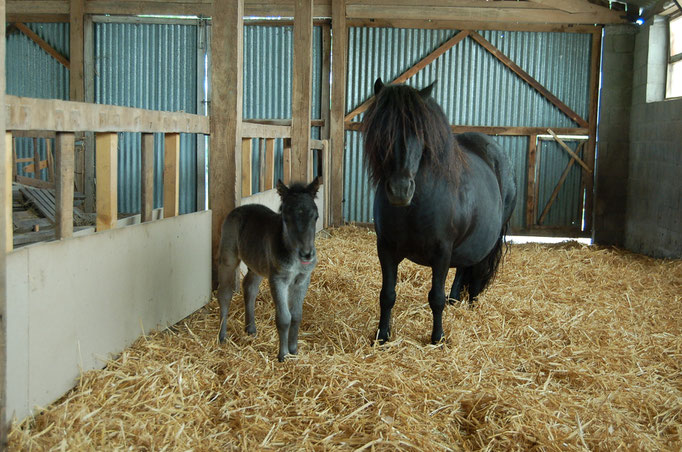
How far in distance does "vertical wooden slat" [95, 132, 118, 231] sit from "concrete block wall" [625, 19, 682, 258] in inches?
292

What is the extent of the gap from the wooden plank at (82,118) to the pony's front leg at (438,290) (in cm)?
202

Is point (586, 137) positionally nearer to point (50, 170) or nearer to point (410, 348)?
point (410, 348)

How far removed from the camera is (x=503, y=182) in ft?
18.8

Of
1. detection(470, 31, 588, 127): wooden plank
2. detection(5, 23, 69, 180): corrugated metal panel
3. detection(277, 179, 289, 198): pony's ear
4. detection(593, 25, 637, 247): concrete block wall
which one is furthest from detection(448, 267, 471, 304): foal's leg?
detection(5, 23, 69, 180): corrugated metal panel

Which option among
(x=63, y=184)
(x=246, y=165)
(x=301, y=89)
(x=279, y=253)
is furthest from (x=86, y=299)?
(x=301, y=89)

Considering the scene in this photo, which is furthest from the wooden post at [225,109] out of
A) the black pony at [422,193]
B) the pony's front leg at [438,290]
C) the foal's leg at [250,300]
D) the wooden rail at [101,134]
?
the pony's front leg at [438,290]

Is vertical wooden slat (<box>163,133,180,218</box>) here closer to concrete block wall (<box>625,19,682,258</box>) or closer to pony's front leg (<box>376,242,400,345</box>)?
pony's front leg (<box>376,242,400,345</box>)

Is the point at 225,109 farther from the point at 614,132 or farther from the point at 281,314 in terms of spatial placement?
the point at 614,132

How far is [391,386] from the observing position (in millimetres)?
3338

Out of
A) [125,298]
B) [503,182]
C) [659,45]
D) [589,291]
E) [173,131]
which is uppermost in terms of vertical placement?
[659,45]

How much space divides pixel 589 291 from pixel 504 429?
400 cm

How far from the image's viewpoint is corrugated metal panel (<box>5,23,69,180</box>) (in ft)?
38.8

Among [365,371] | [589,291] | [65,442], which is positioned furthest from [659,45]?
[65,442]

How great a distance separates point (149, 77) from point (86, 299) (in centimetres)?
949
